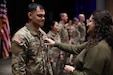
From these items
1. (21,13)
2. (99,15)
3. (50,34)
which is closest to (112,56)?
(99,15)

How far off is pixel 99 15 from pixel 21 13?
1128cm

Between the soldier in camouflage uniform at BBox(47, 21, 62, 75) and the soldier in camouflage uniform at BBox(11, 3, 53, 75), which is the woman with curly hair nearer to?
the soldier in camouflage uniform at BBox(11, 3, 53, 75)

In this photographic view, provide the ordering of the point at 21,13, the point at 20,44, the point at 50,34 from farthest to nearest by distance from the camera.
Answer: the point at 21,13 < the point at 50,34 < the point at 20,44

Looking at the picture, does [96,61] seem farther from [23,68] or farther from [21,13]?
[21,13]

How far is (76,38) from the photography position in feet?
29.9

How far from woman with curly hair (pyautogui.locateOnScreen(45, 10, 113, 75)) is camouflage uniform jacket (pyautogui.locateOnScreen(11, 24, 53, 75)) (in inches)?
31.7

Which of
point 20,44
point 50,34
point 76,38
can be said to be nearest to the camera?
point 20,44

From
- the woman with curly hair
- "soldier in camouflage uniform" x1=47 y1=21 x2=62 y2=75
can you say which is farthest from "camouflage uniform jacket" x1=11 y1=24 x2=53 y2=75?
"soldier in camouflage uniform" x1=47 y1=21 x2=62 y2=75

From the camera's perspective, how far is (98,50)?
2588 millimetres

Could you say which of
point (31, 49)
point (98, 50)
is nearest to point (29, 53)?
point (31, 49)

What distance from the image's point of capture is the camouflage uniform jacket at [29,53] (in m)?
3.37

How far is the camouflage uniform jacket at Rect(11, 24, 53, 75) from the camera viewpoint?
337 cm

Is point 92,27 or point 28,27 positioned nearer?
point 92,27

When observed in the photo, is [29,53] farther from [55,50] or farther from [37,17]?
[55,50]
